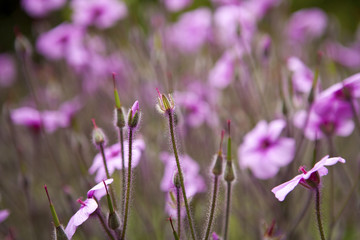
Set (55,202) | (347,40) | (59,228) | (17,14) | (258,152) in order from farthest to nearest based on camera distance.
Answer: (17,14), (347,40), (55,202), (258,152), (59,228)

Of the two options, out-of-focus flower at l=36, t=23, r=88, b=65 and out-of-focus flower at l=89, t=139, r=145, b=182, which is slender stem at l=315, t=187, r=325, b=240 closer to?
out-of-focus flower at l=89, t=139, r=145, b=182

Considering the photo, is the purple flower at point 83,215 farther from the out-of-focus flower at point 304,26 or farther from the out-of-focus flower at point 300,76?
the out-of-focus flower at point 304,26

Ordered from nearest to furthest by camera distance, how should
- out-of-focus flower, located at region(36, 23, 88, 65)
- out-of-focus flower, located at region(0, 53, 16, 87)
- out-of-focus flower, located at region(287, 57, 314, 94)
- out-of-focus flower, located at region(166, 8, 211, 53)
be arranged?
out-of-focus flower, located at region(287, 57, 314, 94), out-of-focus flower, located at region(36, 23, 88, 65), out-of-focus flower, located at region(166, 8, 211, 53), out-of-focus flower, located at region(0, 53, 16, 87)

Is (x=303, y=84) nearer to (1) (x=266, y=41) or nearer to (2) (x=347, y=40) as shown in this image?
(1) (x=266, y=41)

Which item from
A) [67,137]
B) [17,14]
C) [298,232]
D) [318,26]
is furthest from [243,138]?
[17,14]

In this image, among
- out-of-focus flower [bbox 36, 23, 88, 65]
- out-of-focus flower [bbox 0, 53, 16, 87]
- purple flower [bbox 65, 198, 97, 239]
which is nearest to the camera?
purple flower [bbox 65, 198, 97, 239]

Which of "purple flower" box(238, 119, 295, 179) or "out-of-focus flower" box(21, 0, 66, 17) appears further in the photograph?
"out-of-focus flower" box(21, 0, 66, 17)

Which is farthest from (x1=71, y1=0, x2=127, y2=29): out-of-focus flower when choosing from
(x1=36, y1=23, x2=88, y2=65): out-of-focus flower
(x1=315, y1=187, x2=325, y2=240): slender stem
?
(x1=315, y1=187, x2=325, y2=240): slender stem
